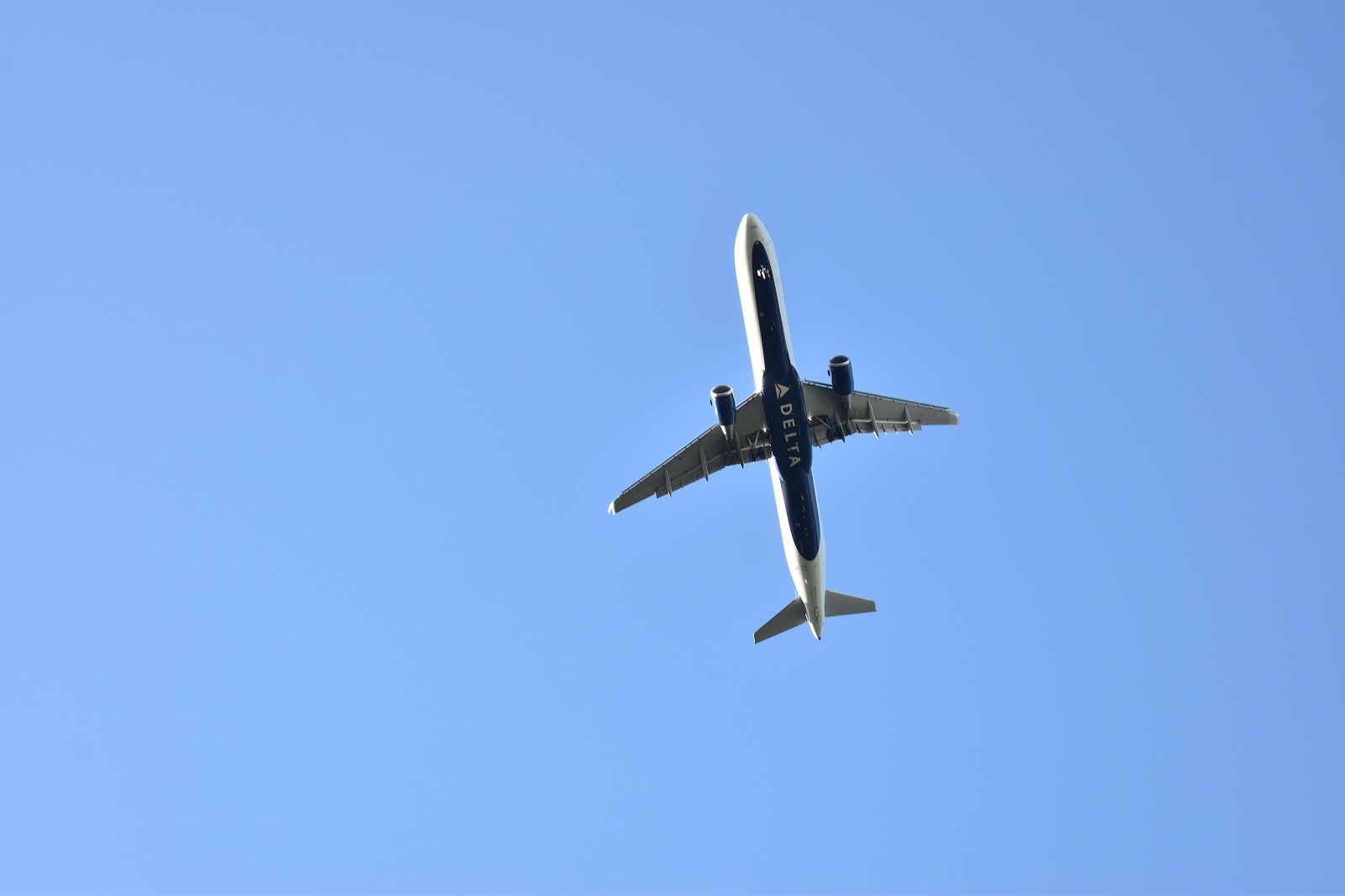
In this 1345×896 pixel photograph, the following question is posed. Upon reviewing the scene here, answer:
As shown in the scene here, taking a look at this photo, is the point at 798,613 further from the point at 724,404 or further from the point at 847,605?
the point at 724,404

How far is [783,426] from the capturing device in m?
55.9

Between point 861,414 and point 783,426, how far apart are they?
681 cm

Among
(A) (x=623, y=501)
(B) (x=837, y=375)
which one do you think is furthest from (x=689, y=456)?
(B) (x=837, y=375)

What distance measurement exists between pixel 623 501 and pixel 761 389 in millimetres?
9138

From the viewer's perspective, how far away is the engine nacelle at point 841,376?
57.7 meters

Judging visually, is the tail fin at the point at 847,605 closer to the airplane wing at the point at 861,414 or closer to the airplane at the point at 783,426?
the airplane at the point at 783,426

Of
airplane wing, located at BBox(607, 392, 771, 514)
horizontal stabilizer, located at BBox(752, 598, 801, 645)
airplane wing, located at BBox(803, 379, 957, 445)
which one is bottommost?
horizontal stabilizer, located at BBox(752, 598, 801, 645)

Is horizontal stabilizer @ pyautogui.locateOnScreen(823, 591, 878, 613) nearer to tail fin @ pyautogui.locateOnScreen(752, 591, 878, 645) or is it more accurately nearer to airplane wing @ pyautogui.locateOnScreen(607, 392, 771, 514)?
tail fin @ pyautogui.locateOnScreen(752, 591, 878, 645)

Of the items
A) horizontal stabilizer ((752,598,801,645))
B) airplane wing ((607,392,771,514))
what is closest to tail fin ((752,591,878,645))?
horizontal stabilizer ((752,598,801,645))

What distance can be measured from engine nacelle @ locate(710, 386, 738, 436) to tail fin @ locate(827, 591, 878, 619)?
11.2 m

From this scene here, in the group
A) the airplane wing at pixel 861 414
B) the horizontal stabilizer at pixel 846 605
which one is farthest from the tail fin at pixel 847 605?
the airplane wing at pixel 861 414

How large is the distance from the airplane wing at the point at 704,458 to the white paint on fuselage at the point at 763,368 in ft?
4.41

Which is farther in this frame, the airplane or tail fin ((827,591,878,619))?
tail fin ((827,591,878,619))

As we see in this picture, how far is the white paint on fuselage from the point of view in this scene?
54438mm
